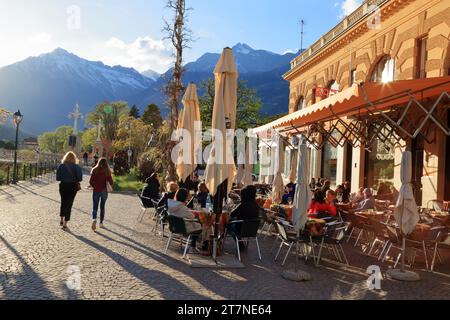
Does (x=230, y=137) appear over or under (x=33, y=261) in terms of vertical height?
over

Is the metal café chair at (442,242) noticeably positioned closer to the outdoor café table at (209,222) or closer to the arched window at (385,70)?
the outdoor café table at (209,222)

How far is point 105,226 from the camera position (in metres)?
10.8

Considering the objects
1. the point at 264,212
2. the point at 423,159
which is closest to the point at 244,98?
the point at 423,159

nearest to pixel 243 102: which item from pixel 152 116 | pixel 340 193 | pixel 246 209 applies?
pixel 340 193

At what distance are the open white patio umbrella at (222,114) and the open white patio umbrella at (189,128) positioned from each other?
3058 millimetres

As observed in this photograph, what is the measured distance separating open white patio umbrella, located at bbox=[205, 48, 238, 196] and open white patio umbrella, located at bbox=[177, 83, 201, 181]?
10.0 feet

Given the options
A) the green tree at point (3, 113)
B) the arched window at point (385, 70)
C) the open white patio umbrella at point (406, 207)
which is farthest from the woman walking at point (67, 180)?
the arched window at point (385, 70)

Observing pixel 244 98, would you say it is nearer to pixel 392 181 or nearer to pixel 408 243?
pixel 392 181

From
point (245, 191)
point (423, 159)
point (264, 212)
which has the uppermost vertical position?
point (423, 159)

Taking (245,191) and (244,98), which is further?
(244,98)

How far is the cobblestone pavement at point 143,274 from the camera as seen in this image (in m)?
5.61

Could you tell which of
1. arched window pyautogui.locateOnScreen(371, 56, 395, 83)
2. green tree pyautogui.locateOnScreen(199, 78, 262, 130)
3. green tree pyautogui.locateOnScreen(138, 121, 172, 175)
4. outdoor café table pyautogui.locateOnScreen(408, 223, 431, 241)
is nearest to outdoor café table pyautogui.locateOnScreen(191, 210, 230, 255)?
outdoor café table pyautogui.locateOnScreen(408, 223, 431, 241)

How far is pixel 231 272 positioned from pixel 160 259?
4.69 feet

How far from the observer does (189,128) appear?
36.8 ft
